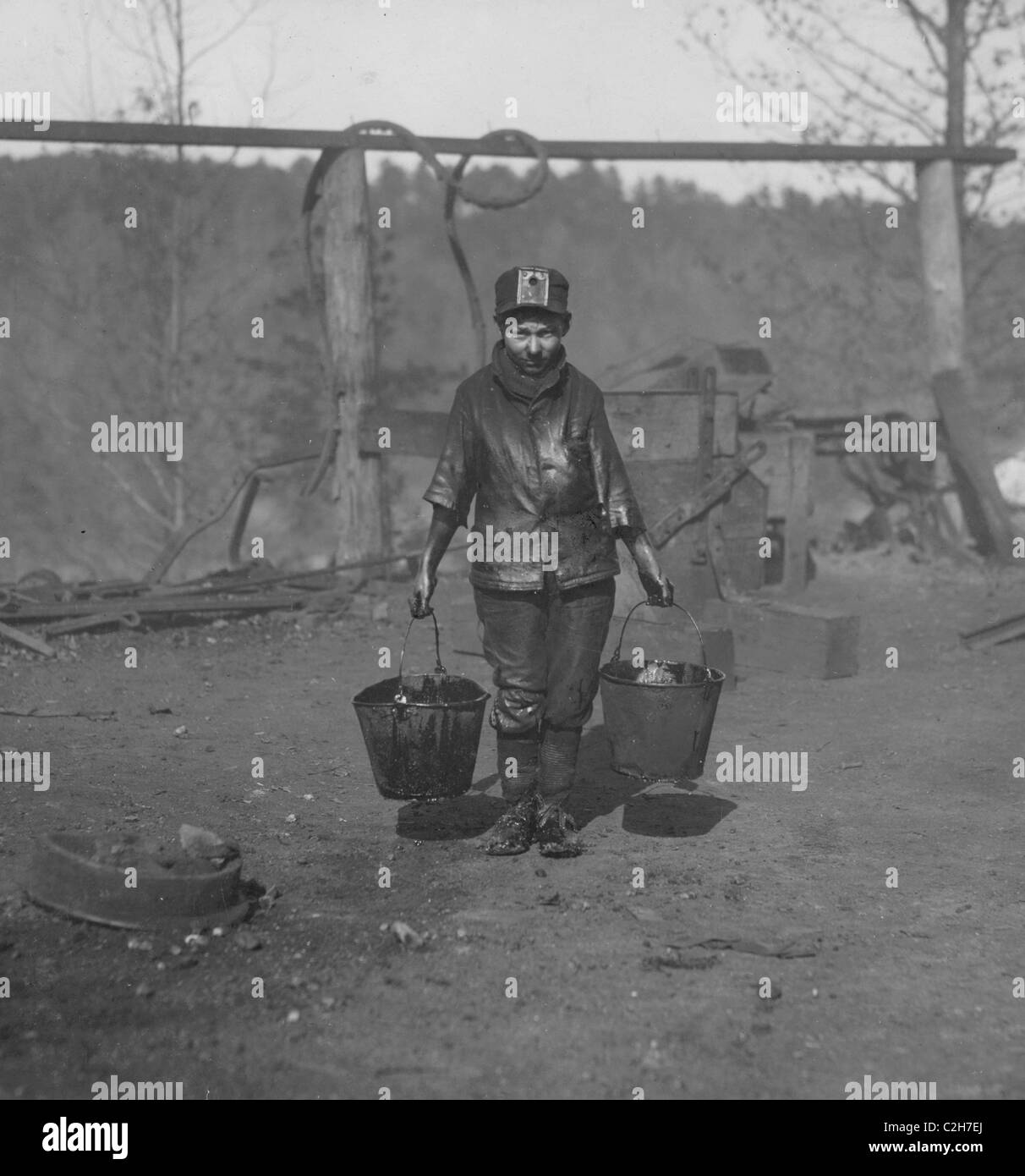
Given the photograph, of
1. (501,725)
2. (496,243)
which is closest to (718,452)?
(501,725)

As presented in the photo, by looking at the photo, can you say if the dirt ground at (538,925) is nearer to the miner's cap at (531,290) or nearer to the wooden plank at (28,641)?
the wooden plank at (28,641)

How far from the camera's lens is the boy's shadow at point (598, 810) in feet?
16.5

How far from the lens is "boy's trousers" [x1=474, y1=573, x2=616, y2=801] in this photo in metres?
4.71

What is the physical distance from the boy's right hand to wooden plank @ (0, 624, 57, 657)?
12.9 ft

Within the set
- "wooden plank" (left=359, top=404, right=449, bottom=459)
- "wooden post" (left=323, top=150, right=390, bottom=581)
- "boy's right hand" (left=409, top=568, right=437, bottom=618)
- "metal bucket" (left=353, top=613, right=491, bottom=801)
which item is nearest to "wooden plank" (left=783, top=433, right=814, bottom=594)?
"wooden plank" (left=359, top=404, right=449, bottom=459)

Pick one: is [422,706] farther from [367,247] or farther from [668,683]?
[367,247]

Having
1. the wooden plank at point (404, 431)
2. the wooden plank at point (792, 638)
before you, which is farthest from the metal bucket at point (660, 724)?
the wooden plank at point (404, 431)

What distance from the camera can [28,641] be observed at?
7762 millimetres

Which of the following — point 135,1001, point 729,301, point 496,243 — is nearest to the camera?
point 135,1001

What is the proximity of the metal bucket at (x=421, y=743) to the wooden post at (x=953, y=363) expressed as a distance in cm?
756
